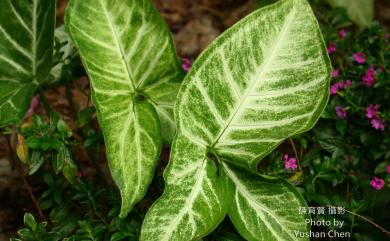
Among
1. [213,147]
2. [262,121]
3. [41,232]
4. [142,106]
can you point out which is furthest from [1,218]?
[262,121]

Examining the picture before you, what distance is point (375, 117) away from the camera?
133cm

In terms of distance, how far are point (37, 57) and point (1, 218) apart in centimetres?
63

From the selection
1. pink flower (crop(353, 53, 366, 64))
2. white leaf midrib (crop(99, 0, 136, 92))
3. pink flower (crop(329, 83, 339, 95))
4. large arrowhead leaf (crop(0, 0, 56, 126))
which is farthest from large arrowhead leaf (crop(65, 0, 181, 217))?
pink flower (crop(353, 53, 366, 64))

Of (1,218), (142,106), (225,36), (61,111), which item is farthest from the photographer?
(61,111)

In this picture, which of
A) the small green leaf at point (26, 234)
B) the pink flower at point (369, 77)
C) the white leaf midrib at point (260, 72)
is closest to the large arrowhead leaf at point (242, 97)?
the white leaf midrib at point (260, 72)

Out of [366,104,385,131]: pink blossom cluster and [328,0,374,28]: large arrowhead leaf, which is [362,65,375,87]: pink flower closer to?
[366,104,385,131]: pink blossom cluster

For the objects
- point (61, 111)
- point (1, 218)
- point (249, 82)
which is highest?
point (249, 82)

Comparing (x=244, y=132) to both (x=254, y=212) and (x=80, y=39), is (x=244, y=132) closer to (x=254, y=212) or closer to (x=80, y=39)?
(x=254, y=212)

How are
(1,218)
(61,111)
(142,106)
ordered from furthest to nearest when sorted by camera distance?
(61,111) < (1,218) < (142,106)

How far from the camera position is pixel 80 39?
3.39ft

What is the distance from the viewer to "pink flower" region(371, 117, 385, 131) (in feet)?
4.29

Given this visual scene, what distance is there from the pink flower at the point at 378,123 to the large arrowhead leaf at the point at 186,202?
522mm

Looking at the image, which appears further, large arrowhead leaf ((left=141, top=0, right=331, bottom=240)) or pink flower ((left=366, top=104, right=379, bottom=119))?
pink flower ((left=366, top=104, right=379, bottom=119))

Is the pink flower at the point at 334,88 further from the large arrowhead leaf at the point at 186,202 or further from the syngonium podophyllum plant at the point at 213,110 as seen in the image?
the large arrowhead leaf at the point at 186,202
